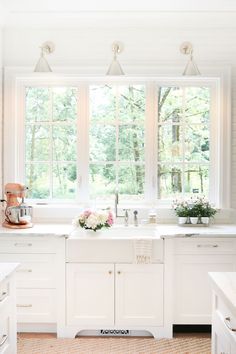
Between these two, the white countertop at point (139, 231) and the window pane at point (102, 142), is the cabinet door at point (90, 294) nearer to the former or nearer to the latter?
the white countertop at point (139, 231)

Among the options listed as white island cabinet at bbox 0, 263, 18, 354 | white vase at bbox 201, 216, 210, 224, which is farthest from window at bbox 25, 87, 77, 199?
white island cabinet at bbox 0, 263, 18, 354

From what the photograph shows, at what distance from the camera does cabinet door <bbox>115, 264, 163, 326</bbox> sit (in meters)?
3.90

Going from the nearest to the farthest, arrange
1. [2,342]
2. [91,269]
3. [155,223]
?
[2,342]
[91,269]
[155,223]

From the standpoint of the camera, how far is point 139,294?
3912 mm

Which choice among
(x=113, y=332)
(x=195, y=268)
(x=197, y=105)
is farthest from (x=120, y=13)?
(x=113, y=332)

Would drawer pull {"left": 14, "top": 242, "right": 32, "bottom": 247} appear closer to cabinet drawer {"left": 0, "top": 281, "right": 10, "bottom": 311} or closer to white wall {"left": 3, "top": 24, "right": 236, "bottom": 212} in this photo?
cabinet drawer {"left": 0, "top": 281, "right": 10, "bottom": 311}

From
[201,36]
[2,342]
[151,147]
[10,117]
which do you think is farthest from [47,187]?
[2,342]

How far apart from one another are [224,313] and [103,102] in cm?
290

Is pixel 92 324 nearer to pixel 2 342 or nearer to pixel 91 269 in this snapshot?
pixel 91 269

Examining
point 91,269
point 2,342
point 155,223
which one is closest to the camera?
point 2,342

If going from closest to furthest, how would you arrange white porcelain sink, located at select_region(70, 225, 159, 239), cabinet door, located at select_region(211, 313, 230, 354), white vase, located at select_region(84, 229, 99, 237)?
cabinet door, located at select_region(211, 313, 230, 354)
white vase, located at select_region(84, 229, 99, 237)
white porcelain sink, located at select_region(70, 225, 159, 239)

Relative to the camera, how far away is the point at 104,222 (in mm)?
4102

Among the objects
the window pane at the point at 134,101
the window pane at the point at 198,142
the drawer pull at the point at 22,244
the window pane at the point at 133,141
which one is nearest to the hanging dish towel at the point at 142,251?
the drawer pull at the point at 22,244

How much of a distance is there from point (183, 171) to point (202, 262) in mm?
1105
